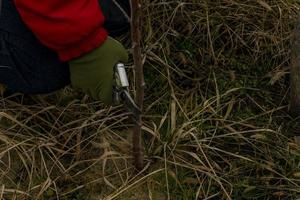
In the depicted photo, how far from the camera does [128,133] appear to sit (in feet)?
5.37

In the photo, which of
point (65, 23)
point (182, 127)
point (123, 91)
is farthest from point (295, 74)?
point (65, 23)

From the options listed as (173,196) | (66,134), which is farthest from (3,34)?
(173,196)

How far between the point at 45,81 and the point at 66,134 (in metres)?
0.19

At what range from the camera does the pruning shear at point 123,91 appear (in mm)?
1304

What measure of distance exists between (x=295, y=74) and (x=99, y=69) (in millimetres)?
661

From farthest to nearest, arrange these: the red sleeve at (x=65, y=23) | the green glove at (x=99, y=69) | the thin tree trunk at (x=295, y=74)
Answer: the thin tree trunk at (x=295, y=74), the green glove at (x=99, y=69), the red sleeve at (x=65, y=23)

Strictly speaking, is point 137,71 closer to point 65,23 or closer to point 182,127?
point 65,23

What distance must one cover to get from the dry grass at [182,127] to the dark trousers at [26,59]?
14cm

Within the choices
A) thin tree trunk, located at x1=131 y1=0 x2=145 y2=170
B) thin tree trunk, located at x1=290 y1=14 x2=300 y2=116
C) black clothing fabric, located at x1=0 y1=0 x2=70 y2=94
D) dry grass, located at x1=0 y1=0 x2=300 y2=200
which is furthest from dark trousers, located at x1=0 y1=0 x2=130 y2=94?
thin tree trunk, located at x1=290 y1=14 x2=300 y2=116

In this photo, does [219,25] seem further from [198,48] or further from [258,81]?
[258,81]

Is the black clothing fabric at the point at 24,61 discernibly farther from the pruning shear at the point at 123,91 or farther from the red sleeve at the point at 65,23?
the pruning shear at the point at 123,91

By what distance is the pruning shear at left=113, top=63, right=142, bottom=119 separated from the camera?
1304 millimetres

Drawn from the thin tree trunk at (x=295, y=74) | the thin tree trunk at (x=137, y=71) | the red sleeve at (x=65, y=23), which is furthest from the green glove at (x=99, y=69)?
the thin tree trunk at (x=295, y=74)

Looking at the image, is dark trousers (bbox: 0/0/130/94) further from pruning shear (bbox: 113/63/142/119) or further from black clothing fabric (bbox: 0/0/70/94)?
pruning shear (bbox: 113/63/142/119)
